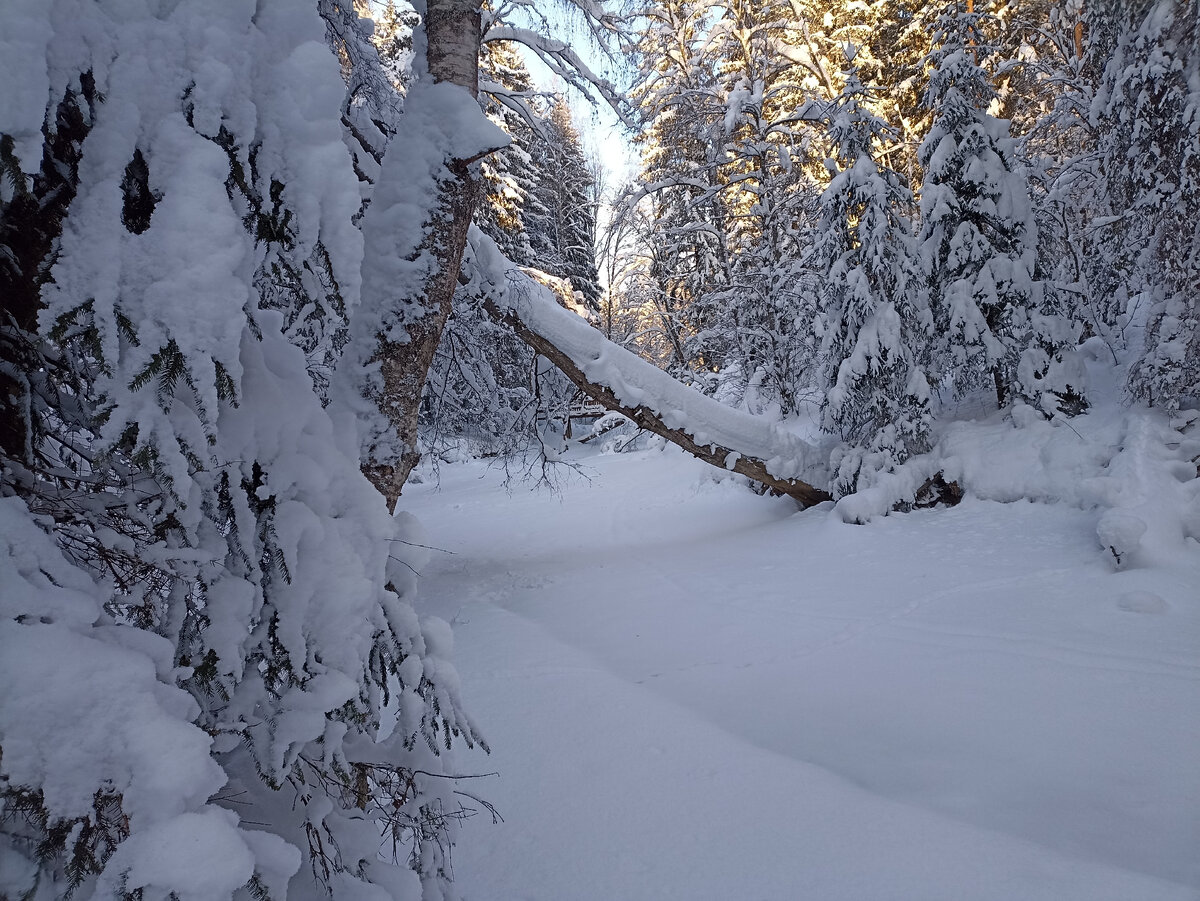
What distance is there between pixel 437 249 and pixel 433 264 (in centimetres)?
8

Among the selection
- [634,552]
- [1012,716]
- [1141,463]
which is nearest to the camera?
[1012,716]

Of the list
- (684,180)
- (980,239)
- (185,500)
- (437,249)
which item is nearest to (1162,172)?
(980,239)

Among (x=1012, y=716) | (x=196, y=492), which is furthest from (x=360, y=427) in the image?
(x=1012, y=716)

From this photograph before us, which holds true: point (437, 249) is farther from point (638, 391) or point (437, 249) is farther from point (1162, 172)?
point (1162, 172)

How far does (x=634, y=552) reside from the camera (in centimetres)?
750

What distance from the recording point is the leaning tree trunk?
2.68 metres

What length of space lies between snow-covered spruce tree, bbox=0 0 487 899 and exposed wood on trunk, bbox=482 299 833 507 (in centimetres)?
399

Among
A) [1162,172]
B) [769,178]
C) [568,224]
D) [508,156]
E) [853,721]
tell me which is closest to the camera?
[853,721]

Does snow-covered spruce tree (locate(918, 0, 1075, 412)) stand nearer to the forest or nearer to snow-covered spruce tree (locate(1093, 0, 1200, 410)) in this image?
the forest

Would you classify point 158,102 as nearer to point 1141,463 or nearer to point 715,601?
point 715,601

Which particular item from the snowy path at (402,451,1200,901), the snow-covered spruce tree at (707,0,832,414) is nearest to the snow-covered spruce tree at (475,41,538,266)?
the snowy path at (402,451,1200,901)

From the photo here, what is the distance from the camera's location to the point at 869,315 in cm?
696

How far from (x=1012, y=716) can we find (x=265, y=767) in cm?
342

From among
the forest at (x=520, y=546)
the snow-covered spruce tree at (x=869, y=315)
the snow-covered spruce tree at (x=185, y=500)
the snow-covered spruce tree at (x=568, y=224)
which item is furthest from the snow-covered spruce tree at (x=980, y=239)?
the snow-covered spruce tree at (x=568, y=224)
